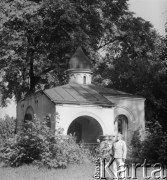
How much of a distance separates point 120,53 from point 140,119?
31.9 ft

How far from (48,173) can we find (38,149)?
2066 millimetres

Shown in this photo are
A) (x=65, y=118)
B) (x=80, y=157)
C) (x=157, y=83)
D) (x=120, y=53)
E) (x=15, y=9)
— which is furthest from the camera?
(x=120, y=53)

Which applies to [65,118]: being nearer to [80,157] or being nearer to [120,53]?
[80,157]

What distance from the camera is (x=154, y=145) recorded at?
16859 mm

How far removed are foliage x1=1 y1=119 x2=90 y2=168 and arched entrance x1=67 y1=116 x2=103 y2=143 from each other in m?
6.39

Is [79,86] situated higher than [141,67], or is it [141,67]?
[141,67]

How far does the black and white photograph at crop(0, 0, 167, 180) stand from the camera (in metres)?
16.1

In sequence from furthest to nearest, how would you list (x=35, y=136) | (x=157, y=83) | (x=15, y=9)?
(x=157, y=83) < (x=15, y=9) < (x=35, y=136)

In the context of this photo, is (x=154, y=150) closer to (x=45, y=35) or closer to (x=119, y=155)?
(x=119, y=155)

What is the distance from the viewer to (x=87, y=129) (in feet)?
82.0

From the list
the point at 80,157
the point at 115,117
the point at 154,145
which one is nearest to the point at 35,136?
the point at 80,157

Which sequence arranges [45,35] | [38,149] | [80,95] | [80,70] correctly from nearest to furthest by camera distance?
[38,149] → [80,95] → [45,35] → [80,70]

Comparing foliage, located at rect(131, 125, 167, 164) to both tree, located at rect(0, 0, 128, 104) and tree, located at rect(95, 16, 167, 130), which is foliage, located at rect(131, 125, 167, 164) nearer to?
tree, located at rect(0, 0, 128, 104)

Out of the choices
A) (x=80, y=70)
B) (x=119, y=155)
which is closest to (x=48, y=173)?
(x=119, y=155)
